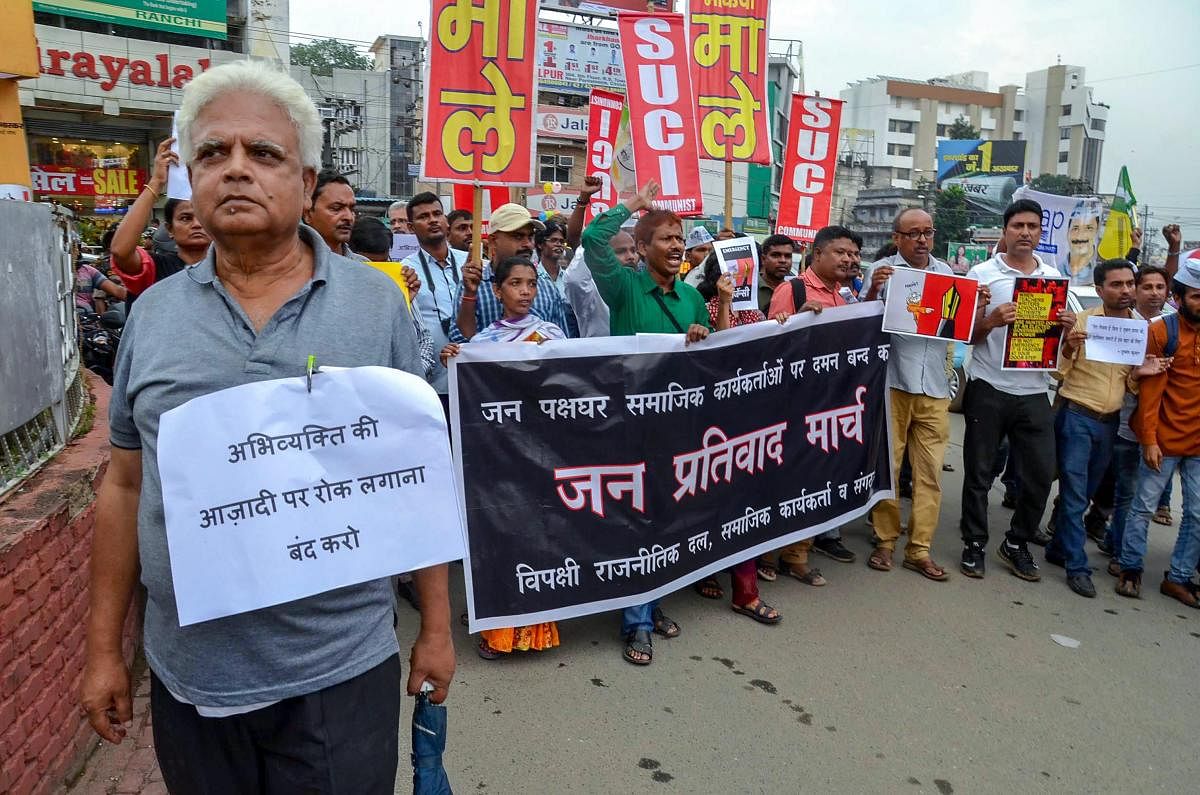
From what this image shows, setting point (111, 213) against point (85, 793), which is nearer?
point (85, 793)

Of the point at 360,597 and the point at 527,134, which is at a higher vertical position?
the point at 527,134

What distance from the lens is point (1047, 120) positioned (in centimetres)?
8138

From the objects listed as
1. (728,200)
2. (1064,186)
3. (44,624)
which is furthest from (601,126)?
(1064,186)

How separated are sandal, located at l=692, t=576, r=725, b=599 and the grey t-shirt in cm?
310

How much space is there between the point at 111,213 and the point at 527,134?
2215 centimetres

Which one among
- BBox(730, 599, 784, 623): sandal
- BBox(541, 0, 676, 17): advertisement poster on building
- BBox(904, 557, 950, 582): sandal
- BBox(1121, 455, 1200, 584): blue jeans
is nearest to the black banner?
BBox(730, 599, 784, 623): sandal

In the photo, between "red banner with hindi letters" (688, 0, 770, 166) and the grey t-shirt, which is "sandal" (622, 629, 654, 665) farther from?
"red banner with hindi letters" (688, 0, 770, 166)

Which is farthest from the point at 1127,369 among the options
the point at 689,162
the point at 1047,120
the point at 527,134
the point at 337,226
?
the point at 1047,120

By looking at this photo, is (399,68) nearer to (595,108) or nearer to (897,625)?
(595,108)

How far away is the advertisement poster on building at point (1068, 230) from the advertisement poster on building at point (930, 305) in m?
3.16

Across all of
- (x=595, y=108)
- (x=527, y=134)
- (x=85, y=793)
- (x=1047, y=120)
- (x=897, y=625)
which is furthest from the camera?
(x=1047, y=120)

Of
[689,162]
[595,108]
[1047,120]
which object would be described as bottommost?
[689,162]

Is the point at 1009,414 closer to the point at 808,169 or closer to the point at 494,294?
the point at 494,294

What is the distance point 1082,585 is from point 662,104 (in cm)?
396
